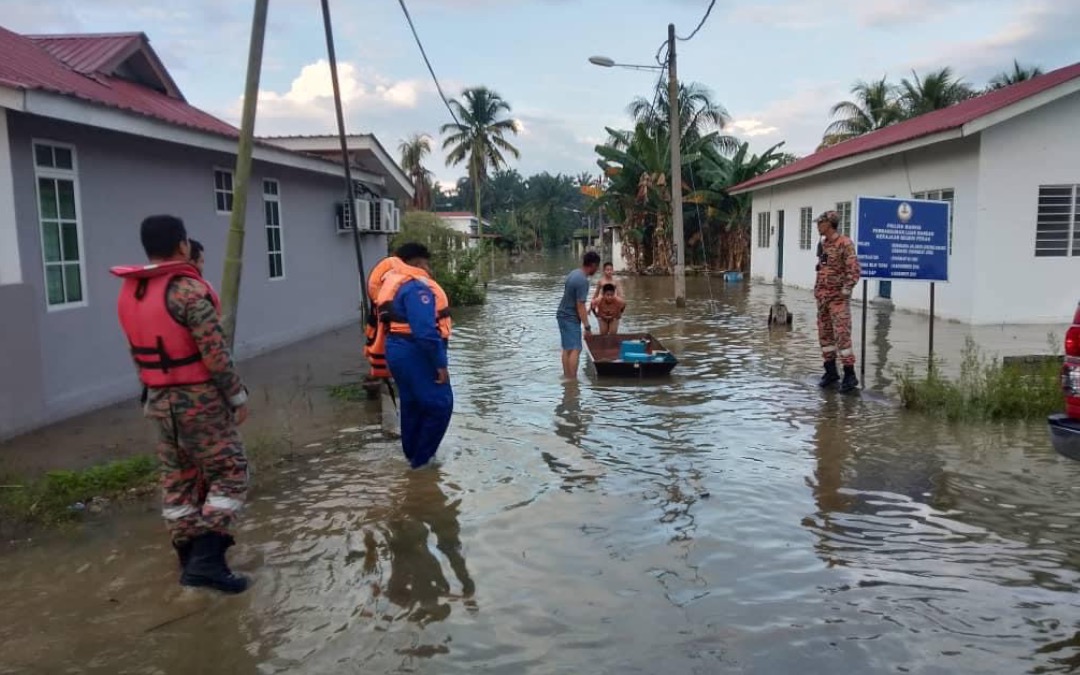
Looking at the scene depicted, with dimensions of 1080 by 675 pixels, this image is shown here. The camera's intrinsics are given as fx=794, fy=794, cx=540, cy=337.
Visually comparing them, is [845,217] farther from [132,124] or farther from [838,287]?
[132,124]

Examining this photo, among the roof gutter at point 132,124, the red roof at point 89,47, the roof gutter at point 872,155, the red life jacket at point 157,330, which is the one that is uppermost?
the red roof at point 89,47

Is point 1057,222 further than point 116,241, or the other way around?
point 1057,222

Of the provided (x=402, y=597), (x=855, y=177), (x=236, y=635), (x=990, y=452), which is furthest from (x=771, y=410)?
(x=855, y=177)

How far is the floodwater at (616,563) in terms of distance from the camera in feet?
11.9

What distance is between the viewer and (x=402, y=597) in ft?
13.8

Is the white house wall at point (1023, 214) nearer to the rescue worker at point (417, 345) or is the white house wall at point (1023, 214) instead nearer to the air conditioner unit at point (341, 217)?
the rescue worker at point (417, 345)

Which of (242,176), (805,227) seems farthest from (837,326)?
(805,227)

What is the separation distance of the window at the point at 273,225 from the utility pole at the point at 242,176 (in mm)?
7255

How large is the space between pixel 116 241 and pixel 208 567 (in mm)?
6212

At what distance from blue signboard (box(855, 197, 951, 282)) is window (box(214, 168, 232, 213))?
863 cm

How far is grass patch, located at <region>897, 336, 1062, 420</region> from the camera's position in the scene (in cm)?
764

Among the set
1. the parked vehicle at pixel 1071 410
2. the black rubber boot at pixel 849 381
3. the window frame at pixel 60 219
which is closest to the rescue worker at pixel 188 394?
the window frame at pixel 60 219

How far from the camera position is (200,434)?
160 inches

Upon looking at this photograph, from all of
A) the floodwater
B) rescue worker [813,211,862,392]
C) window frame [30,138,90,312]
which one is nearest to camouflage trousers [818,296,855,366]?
rescue worker [813,211,862,392]
